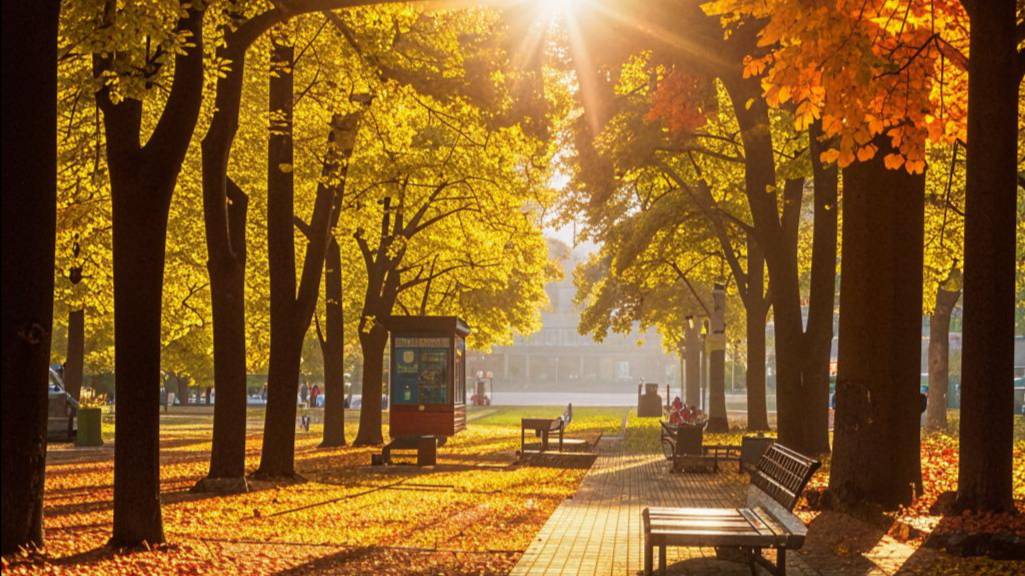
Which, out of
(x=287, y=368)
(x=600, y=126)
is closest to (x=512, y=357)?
(x=600, y=126)

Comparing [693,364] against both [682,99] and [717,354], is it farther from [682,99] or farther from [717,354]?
[682,99]

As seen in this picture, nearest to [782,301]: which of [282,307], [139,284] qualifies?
[282,307]

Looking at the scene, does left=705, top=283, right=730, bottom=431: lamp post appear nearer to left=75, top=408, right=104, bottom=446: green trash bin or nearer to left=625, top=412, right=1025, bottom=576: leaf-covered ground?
left=75, top=408, right=104, bottom=446: green trash bin

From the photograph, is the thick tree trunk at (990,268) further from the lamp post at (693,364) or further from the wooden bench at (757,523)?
the lamp post at (693,364)

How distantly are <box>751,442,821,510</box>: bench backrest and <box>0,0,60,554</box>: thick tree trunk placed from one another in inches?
198

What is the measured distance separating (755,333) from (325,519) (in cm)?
2073

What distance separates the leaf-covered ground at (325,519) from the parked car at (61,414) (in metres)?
5.97

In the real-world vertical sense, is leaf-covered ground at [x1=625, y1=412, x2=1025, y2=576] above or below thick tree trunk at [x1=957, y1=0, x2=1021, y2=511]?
below

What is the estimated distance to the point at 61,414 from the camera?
1233 inches

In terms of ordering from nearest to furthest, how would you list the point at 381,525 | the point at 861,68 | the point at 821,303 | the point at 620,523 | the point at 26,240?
Result: the point at 26,240 < the point at 861,68 < the point at 620,523 < the point at 381,525 < the point at 821,303

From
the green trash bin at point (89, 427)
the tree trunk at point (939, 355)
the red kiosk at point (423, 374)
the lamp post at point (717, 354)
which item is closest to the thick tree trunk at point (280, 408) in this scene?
the red kiosk at point (423, 374)

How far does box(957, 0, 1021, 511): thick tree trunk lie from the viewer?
11172 mm

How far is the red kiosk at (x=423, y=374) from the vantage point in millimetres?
29906

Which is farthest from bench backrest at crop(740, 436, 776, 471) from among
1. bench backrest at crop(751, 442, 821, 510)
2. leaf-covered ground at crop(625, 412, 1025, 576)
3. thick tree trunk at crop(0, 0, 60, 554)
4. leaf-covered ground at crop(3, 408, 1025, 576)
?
thick tree trunk at crop(0, 0, 60, 554)
